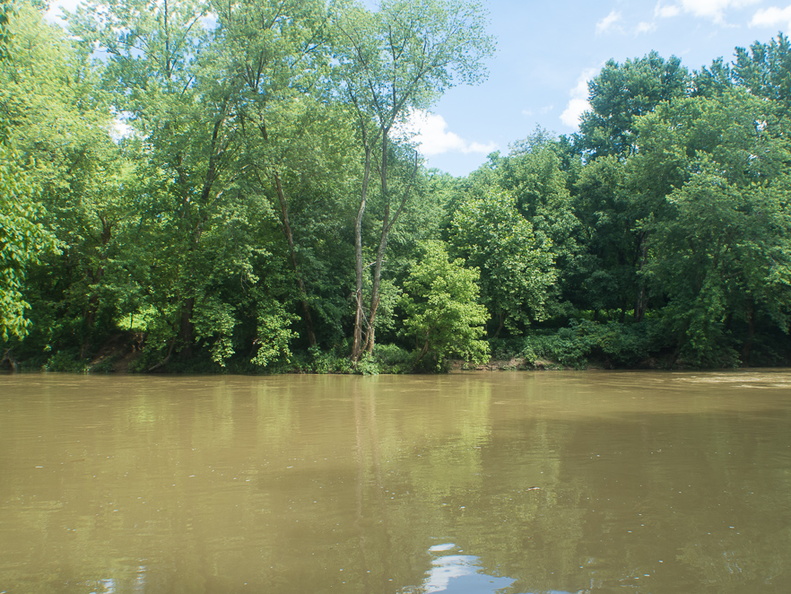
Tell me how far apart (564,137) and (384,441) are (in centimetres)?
3597

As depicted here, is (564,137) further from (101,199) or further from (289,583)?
(289,583)

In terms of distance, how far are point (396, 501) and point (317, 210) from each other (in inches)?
919

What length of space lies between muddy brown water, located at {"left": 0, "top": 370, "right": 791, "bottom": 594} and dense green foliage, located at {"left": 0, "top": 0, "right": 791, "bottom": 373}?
14.5 metres

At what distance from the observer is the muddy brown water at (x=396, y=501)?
4.01m

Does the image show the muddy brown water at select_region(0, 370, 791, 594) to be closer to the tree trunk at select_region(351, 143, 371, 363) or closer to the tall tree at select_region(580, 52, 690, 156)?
the tree trunk at select_region(351, 143, 371, 363)

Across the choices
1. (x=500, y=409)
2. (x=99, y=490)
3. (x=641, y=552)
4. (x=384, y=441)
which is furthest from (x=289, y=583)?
(x=500, y=409)

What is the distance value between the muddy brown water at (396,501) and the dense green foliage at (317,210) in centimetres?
1446

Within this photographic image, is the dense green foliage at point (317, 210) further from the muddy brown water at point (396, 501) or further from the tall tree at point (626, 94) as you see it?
the muddy brown water at point (396, 501)

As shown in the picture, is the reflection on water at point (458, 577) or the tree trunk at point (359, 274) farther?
the tree trunk at point (359, 274)

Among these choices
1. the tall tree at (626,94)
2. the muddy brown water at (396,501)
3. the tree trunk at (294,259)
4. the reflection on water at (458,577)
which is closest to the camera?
the reflection on water at (458,577)

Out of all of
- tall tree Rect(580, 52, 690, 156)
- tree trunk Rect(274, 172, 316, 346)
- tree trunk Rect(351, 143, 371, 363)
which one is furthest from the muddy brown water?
tall tree Rect(580, 52, 690, 156)

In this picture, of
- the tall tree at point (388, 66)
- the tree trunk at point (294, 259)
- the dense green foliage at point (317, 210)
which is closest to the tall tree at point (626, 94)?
the dense green foliage at point (317, 210)

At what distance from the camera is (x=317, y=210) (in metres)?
28.0

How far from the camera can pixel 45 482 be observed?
6.51 metres
